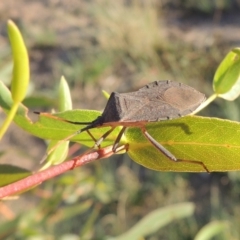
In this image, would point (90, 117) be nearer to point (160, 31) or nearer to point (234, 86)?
point (234, 86)

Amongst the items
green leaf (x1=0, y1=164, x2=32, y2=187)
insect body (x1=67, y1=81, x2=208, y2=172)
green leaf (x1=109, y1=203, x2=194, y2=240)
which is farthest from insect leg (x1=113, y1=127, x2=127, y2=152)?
green leaf (x1=109, y1=203, x2=194, y2=240)

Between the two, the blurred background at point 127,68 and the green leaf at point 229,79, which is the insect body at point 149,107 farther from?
the blurred background at point 127,68

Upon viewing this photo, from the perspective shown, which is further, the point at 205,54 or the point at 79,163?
the point at 205,54

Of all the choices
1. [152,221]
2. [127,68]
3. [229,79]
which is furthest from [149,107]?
[127,68]

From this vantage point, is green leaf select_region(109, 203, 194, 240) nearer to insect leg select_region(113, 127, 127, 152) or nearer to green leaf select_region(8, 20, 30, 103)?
insect leg select_region(113, 127, 127, 152)

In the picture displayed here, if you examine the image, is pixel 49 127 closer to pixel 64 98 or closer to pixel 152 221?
pixel 64 98

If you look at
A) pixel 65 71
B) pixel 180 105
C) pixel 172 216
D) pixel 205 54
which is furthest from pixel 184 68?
pixel 180 105
